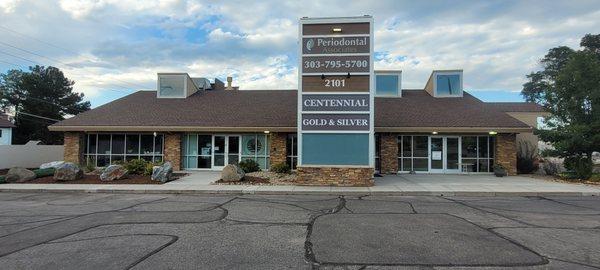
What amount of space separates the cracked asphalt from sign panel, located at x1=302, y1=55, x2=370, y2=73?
6962 millimetres

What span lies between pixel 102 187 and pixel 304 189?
7.77m

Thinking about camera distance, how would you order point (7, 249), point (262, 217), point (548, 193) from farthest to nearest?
point (548, 193) → point (262, 217) → point (7, 249)

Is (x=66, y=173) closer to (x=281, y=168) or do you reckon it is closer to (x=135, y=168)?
(x=135, y=168)

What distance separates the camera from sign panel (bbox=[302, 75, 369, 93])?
60.9ft

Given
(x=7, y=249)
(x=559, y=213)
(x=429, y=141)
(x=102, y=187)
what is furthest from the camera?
(x=429, y=141)

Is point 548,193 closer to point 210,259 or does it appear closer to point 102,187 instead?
point 210,259

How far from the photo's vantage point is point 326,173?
18141 mm

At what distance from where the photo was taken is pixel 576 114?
21172 millimetres

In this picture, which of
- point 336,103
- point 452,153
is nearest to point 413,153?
point 452,153

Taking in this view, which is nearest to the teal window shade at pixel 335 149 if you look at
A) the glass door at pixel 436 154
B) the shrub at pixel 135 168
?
the glass door at pixel 436 154

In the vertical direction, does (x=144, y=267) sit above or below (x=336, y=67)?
below

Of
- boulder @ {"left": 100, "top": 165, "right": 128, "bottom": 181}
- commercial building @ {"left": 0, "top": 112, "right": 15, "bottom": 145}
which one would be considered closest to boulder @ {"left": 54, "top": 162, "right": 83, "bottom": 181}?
boulder @ {"left": 100, "top": 165, "right": 128, "bottom": 181}

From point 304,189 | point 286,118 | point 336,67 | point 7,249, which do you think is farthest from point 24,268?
point 286,118

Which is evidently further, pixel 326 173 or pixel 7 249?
pixel 326 173
